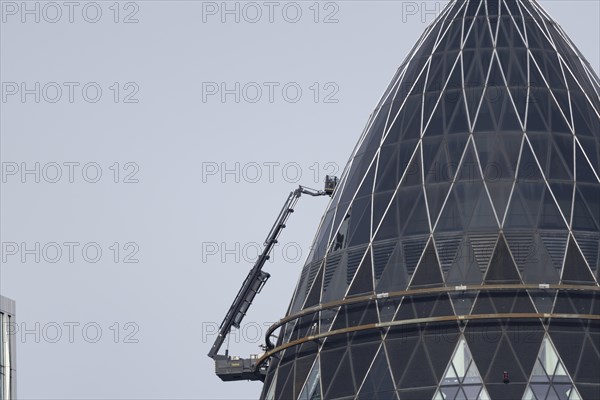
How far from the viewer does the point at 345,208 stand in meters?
134

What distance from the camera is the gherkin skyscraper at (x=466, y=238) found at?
407ft

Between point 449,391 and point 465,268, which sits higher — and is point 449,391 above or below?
below

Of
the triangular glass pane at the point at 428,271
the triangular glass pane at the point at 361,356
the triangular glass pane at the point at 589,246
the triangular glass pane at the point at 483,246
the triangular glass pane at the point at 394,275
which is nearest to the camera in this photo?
the triangular glass pane at the point at 361,356

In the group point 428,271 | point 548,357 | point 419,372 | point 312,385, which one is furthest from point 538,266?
point 312,385

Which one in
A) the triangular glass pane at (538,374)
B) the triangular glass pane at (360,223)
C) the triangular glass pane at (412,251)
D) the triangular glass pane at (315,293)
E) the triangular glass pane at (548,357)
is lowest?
the triangular glass pane at (538,374)

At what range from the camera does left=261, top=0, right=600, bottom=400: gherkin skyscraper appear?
123938 millimetres

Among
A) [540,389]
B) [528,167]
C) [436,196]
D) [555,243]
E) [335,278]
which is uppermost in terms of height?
[528,167]

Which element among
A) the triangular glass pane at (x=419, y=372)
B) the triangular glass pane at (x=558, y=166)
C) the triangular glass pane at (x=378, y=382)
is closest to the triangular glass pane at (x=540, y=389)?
the triangular glass pane at (x=419, y=372)

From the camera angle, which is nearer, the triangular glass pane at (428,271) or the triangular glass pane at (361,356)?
the triangular glass pane at (361,356)

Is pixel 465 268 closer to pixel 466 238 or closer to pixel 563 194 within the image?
pixel 466 238

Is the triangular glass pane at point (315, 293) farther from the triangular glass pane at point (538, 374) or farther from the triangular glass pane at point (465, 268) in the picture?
the triangular glass pane at point (538, 374)

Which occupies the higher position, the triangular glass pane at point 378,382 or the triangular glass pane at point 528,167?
the triangular glass pane at point 528,167

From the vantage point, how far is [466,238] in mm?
127500

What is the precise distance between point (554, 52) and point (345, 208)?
16.1 m
